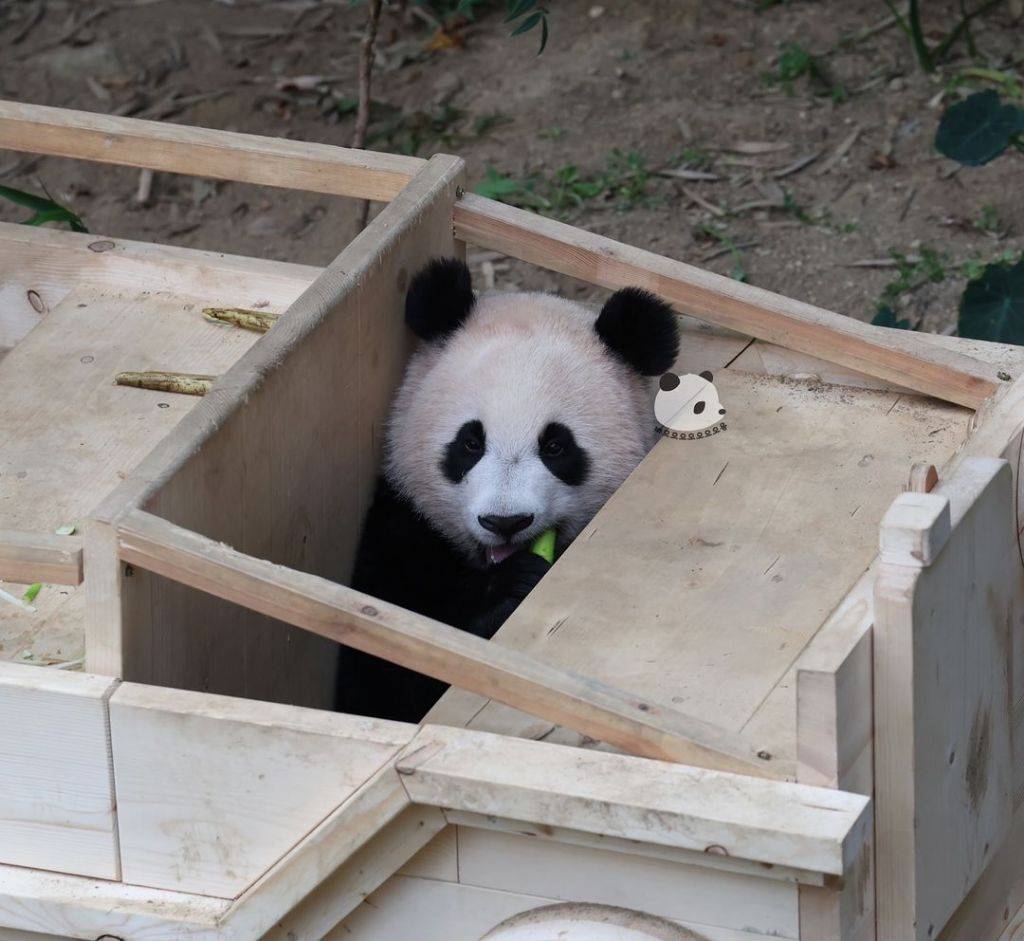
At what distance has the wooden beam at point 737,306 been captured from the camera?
2.61 m

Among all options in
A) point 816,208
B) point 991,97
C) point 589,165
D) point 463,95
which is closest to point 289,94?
point 463,95

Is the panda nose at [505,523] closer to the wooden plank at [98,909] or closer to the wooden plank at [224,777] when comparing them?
the wooden plank at [224,777]

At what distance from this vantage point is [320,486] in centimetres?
259

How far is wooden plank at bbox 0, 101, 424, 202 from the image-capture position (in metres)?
2.95

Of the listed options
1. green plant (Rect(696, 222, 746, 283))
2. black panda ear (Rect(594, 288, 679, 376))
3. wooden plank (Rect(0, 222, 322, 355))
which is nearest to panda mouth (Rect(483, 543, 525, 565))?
black panda ear (Rect(594, 288, 679, 376))

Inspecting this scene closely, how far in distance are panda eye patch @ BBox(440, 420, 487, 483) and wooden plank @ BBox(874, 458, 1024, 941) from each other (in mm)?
810

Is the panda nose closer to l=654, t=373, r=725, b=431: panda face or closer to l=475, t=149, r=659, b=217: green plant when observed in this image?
l=654, t=373, r=725, b=431: panda face

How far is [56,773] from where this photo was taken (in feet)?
6.70

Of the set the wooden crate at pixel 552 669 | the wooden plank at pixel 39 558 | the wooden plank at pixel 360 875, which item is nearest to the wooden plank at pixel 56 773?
the wooden crate at pixel 552 669

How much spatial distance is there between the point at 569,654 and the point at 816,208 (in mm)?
2934

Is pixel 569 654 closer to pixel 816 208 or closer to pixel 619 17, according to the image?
pixel 816 208

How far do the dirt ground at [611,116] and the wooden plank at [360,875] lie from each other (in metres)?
2.78

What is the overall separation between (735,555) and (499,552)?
0.44 m

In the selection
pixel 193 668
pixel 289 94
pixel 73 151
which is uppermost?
pixel 73 151
